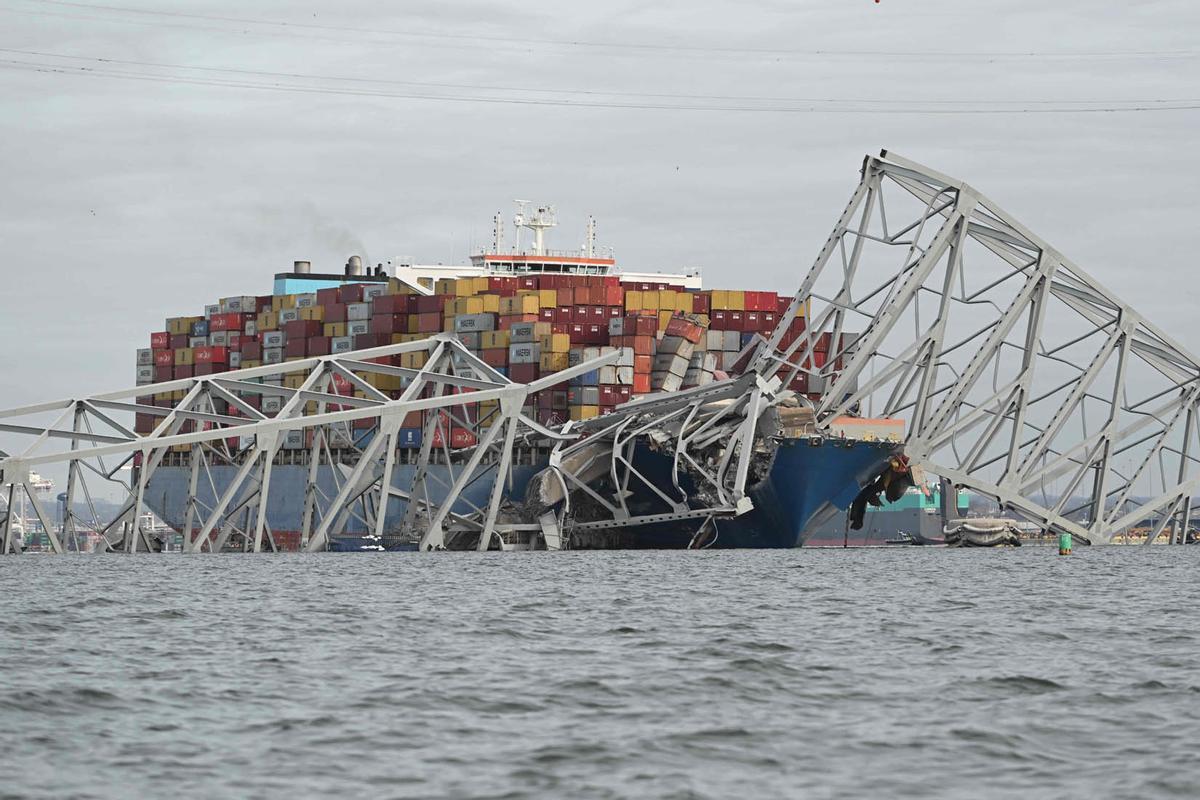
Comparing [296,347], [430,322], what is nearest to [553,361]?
[430,322]

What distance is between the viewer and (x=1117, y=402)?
72.6m

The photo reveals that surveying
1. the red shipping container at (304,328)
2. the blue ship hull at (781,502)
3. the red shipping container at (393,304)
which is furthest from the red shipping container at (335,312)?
the blue ship hull at (781,502)

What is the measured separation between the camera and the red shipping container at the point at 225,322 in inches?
4732

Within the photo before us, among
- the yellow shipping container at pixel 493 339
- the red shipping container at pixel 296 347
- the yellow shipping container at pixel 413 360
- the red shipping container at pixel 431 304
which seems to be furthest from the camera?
the red shipping container at pixel 296 347

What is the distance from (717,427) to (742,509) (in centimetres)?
507

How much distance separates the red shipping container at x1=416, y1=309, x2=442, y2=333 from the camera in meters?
104

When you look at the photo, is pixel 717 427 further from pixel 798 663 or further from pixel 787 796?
pixel 787 796

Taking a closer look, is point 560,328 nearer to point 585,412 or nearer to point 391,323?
point 585,412

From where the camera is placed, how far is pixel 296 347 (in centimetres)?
11244

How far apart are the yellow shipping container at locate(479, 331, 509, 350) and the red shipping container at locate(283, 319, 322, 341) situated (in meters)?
16.0

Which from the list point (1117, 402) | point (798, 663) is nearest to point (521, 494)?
point (1117, 402)

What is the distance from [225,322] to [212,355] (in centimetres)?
243

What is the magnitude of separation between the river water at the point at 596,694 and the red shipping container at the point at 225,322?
3161 inches

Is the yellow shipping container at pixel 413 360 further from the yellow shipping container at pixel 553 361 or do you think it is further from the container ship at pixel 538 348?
the yellow shipping container at pixel 553 361
